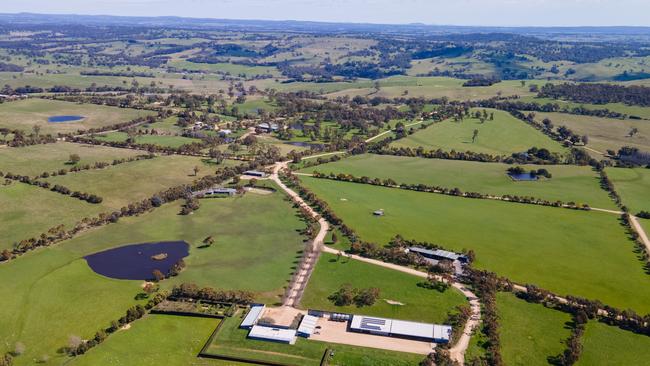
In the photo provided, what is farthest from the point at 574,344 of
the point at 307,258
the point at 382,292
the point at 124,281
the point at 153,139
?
the point at 153,139

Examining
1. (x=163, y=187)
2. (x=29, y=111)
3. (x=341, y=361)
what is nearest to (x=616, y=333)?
(x=341, y=361)

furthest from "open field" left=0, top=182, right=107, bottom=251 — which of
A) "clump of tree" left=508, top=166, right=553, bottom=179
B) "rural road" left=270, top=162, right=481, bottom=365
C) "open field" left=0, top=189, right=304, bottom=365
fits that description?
"clump of tree" left=508, top=166, right=553, bottom=179

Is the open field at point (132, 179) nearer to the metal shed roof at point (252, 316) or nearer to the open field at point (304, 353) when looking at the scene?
the metal shed roof at point (252, 316)

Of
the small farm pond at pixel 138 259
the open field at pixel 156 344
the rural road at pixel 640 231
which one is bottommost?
the open field at pixel 156 344

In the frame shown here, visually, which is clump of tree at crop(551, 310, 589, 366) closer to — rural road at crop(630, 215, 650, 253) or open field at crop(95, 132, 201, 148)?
rural road at crop(630, 215, 650, 253)

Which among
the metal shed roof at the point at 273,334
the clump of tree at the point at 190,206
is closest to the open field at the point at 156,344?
the metal shed roof at the point at 273,334

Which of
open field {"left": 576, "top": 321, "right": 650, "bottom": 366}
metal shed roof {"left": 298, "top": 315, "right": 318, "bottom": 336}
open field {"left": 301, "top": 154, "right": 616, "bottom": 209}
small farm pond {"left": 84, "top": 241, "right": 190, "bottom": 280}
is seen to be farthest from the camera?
open field {"left": 301, "top": 154, "right": 616, "bottom": 209}

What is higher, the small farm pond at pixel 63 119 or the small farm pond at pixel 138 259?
the small farm pond at pixel 63 119
